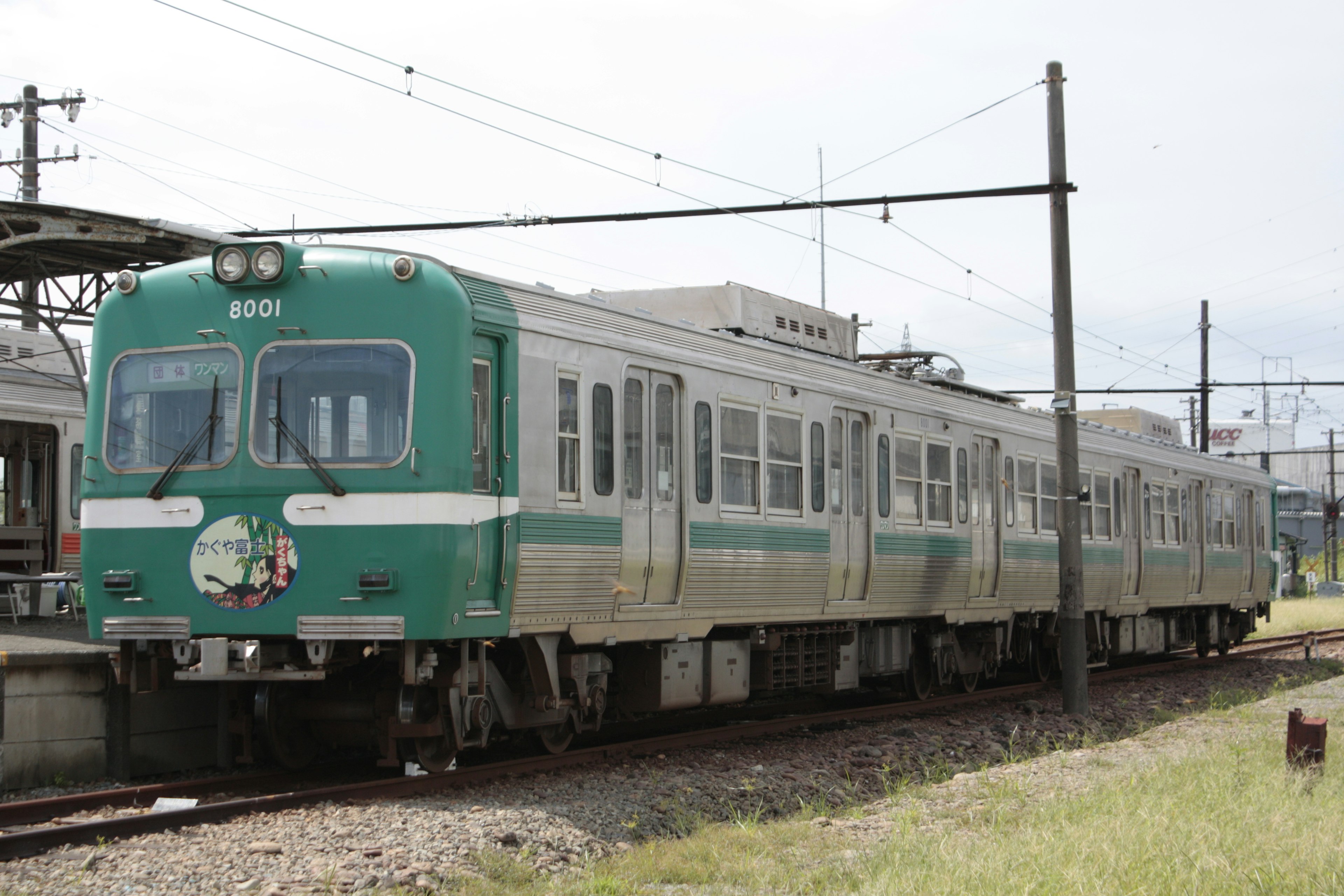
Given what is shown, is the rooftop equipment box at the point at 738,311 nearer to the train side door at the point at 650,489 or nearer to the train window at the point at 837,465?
the train window at the point at 837,465

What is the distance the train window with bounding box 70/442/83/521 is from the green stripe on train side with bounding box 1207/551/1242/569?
16.9 m

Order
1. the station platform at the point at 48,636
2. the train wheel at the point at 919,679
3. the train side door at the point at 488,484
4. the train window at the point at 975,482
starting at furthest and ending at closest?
the train window at the point at 975,482, the train wheel at the point at 919,679, the station platform at the point at 48,636, the train side door at the point at 488,484

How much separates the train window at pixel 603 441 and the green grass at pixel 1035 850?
279 cm

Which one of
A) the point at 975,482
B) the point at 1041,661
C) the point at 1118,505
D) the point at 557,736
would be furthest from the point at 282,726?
the point at 1118,505

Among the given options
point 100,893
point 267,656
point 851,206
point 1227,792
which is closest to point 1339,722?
point 1227,792

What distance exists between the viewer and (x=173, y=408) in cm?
877

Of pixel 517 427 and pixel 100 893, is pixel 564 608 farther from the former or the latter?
pixel 100 893

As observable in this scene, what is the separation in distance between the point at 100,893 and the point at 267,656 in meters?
2.61

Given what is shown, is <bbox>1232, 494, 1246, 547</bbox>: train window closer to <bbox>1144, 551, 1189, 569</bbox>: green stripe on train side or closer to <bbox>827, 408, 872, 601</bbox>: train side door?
<bbox>1144, 551, 1189, 569</bbox>: green stripe on train side

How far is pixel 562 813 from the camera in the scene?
7664 mm

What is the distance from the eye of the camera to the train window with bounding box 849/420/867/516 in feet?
42.8

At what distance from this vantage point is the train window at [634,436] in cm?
1001

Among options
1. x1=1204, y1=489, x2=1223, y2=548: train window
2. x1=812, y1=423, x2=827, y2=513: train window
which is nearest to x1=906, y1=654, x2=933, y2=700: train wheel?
x1=812, y1=423, x2=827, y2=513: train window

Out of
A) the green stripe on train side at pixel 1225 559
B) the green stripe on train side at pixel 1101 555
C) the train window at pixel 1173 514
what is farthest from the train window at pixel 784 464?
the green stripe on train side at pixel 1225 559
